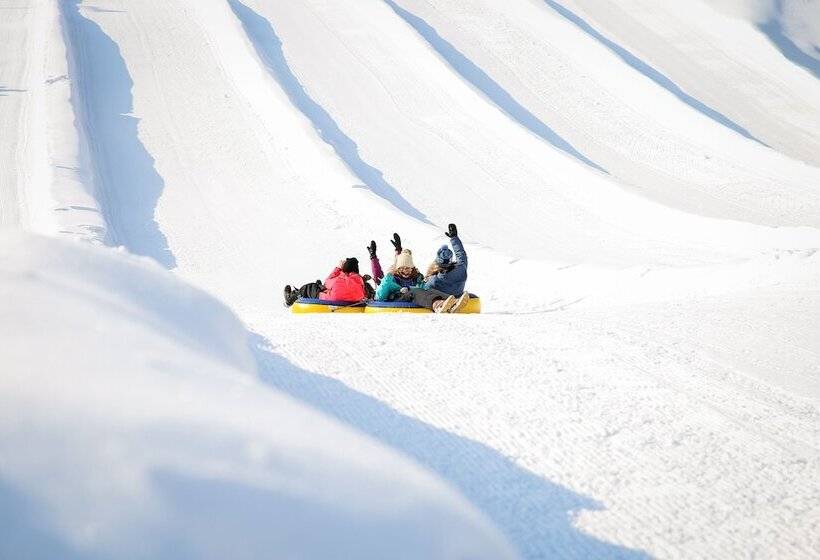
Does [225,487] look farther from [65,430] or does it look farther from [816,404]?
[816,404]

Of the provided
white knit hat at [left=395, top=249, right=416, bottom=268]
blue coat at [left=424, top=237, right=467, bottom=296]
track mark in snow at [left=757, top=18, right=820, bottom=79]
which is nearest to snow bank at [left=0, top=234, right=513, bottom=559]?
blue coat at [left=424, top=237, right=467, bottom=296]

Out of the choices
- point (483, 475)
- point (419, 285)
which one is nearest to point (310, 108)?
point (419, 285)

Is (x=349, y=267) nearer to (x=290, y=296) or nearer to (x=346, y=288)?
(x=346, y=288)

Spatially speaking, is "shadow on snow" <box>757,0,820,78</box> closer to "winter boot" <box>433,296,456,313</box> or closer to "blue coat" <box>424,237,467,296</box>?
"blue coat" <box>424,237,467,296</box>

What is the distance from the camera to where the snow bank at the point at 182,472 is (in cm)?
151

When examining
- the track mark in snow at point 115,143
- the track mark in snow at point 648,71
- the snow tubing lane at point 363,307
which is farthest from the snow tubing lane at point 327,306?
the track mark in snow at point 648,71

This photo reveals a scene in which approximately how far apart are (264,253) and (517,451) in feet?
30.2

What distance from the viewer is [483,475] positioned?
3.03m

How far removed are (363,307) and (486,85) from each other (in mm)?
16158

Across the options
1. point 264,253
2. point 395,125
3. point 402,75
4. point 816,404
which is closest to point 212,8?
point 402,75

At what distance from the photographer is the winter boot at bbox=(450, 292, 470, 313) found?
6.97 meters

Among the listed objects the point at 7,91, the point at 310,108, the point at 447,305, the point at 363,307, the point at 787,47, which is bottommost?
the point at 7,91

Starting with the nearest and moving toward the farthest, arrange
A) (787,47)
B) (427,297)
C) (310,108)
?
(427,297) → (310,108) → (787,47)

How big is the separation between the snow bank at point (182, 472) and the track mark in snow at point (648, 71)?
19426 mm
